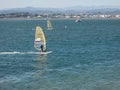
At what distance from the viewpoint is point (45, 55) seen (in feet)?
245

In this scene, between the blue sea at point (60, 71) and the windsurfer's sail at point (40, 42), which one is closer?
the blue sea at point (60, 71)

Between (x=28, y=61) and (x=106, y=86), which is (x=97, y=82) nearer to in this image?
(x=106, y=86)

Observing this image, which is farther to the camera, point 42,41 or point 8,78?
point 42,41

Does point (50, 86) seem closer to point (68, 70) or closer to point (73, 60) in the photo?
point (68, 70)

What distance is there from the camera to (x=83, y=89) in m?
44.7

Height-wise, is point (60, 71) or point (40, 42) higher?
point (40, 42)

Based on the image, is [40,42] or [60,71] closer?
[60,71]

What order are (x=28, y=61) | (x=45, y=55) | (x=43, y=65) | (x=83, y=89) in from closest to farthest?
(x=83, y=89) < (x=43, y=65) < (x=28, y=61) < (x=45, y=55)

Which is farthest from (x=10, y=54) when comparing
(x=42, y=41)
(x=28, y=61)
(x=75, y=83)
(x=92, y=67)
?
(x=75, y=83)

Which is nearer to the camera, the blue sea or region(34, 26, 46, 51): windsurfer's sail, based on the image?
the blue sea

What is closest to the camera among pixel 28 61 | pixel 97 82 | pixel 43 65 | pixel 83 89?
pixel 83 89

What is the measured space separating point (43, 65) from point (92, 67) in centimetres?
790

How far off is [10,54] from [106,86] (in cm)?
3499

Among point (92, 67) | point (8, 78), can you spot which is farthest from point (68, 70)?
point (8, 78)
